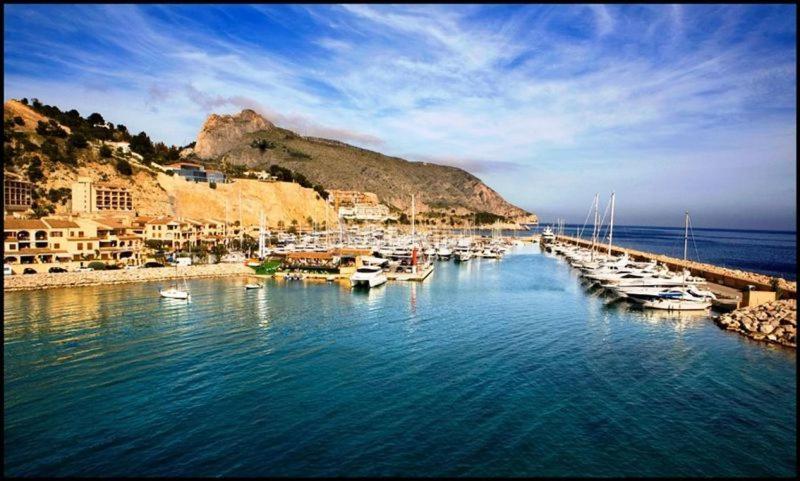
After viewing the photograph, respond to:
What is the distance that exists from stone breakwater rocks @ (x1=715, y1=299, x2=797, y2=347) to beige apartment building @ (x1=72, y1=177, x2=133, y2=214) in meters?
82.1

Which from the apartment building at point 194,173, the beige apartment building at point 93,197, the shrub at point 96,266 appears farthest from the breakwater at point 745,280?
the apartment building at point 194,173

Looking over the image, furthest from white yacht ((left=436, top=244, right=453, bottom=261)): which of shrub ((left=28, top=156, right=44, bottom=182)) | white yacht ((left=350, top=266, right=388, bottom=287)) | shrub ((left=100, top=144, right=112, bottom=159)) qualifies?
shrub ((left=28, top=156, right=44, bottom=182))

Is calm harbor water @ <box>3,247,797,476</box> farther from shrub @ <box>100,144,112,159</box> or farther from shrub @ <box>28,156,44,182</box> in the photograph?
shrub @ <box>100,144,112,159</box>

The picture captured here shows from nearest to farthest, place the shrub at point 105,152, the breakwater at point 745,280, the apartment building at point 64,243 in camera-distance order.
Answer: the breakwater at point 745,280
the apartment building at point 64,243
the shrub at point 105,152

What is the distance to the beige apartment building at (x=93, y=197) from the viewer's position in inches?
2840

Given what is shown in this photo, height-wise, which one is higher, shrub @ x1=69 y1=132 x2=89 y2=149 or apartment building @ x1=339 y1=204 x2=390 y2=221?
shrub @ x1=69 y1=132 x2=89 y2=149

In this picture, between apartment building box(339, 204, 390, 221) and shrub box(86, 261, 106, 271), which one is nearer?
shrub box(86, 261, 106, 271)

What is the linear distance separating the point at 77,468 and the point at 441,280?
43.4 m

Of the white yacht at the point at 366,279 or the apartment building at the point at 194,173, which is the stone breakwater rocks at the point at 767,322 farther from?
the apartment building at the point at 194,173

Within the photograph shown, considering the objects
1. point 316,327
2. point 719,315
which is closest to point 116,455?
point 316,327

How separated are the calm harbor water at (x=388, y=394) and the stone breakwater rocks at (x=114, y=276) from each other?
10.5 m

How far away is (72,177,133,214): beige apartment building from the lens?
72125 millimetres

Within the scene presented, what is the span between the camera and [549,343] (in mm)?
27578

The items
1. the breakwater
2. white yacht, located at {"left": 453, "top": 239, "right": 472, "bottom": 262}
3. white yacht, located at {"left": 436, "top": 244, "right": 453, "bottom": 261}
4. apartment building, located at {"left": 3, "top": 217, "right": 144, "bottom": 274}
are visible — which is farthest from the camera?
white yacht, located at {"left": 436, "top": 244, "right": 453, "bottom": 261}
